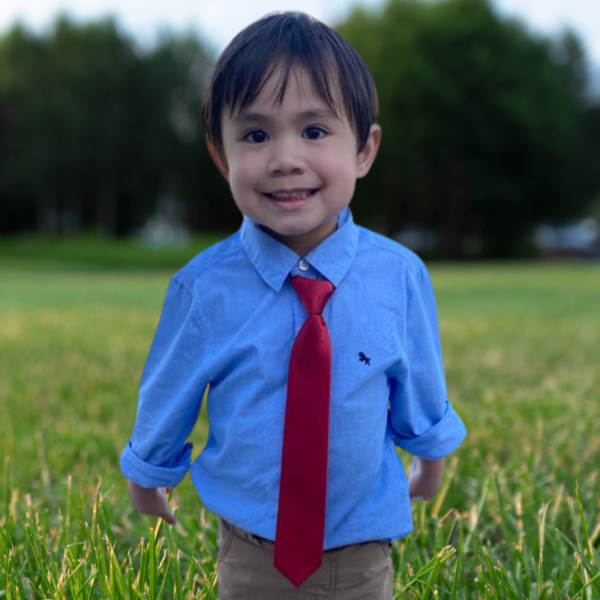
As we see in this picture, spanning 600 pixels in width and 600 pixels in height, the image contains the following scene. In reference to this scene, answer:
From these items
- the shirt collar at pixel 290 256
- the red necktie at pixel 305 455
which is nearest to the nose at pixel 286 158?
the shirt collar at pixel 290 256

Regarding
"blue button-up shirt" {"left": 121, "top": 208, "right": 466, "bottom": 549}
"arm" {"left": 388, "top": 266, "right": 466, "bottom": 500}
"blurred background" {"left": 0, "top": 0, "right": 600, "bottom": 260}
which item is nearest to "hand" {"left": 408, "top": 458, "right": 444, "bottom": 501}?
"arm" {"left": 388, "top": 266, "right": 466, "bottom": 500}

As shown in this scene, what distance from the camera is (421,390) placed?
166 cm

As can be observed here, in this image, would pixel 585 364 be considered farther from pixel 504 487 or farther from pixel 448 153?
pixel 448 153

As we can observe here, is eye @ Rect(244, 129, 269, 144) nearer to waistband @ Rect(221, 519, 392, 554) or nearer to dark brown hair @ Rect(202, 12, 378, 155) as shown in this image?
dark brown hair @ Rect(202, 12, 378, 155)

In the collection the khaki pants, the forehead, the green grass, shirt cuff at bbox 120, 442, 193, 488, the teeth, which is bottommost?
the green grass

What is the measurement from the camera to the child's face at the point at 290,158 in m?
1.50

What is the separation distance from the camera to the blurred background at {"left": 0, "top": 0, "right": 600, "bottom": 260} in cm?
3500

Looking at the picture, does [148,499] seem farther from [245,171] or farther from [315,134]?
[315,134]

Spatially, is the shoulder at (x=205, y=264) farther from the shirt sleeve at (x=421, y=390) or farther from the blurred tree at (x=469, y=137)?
the blurred tree at (x=469, y=137)

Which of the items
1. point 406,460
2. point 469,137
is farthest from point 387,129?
point 406,460

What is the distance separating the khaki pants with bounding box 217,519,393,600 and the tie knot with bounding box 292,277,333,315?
17.9 inches

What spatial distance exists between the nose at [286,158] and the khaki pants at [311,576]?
0.69m

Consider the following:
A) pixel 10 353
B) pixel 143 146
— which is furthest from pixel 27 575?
pixel 143 146

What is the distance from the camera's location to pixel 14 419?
3787mm
